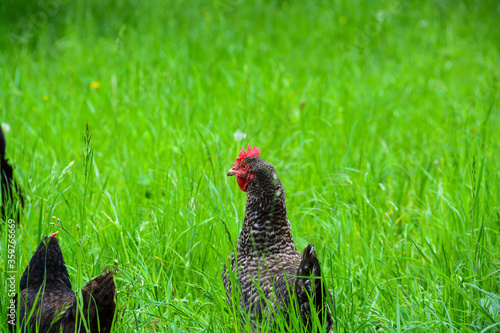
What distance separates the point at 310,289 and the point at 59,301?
116 centimetres

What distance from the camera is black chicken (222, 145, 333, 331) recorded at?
224 cm

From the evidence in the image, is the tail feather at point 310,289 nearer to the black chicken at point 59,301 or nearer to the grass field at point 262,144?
the grass field at point 262,144

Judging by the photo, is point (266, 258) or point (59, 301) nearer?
point (59, 301)

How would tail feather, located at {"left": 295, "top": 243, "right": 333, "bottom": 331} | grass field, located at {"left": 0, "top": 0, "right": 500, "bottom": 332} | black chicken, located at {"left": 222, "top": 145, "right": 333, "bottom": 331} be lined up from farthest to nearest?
grass field, located at {"left": 0, "top": 0, "right": 500, "bottom": 332}, black chicken, located at {"left": 222, "top": 145, "right": 333, "bottom": 331}, tail feather, located at {"left": 295, "top": 243, "right": 333, "bottom": 331}

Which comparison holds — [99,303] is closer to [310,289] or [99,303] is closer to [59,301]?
[59,301]

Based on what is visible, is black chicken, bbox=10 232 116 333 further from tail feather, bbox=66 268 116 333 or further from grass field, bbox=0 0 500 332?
grass field, bbox=0 0 500 332

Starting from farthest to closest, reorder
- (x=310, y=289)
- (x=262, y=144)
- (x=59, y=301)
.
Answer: (x=262, y=144) < (x=59, y=301) < (x=310, y=289)

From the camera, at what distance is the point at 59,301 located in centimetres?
244

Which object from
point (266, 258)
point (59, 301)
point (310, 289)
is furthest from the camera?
point (266, 258)

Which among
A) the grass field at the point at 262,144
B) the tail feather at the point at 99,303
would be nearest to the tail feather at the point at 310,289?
the grass field at the point at 262,144

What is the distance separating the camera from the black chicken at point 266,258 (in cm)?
224

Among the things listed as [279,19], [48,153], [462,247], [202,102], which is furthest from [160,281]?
[279,19]

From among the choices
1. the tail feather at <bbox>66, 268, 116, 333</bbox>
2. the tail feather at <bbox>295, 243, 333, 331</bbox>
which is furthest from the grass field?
the tail feather at <bbox>295, 243, 333, 331</bbox>

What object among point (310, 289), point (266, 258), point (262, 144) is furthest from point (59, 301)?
point (262, 144)
